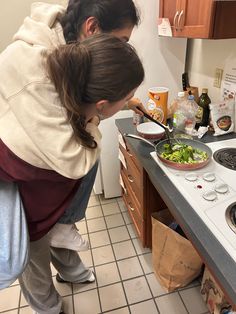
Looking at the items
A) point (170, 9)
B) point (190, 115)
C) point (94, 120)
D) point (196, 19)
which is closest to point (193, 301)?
point (190, 115)

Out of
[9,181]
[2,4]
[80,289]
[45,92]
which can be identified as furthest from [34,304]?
[2,4]

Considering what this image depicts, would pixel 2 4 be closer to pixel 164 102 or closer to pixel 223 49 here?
pixel 164 102

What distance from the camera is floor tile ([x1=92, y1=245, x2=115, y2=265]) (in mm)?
1509

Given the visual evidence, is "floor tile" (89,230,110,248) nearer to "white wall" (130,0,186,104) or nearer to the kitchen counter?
the kitchen counter

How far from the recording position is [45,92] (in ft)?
1.90

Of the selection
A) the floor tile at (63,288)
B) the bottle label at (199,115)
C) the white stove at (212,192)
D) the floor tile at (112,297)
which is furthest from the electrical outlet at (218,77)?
the floor tile at (63,288)

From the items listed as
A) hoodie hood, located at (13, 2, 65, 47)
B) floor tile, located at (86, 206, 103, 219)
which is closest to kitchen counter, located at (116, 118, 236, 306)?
hoodie hood, located at (13, 2, 65, 47)

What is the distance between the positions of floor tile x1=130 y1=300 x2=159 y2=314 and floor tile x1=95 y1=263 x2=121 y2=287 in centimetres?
18

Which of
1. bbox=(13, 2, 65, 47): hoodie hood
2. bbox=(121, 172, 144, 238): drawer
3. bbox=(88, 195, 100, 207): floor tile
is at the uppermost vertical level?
bbox=(13, 2, 65, 47): hoodie hood

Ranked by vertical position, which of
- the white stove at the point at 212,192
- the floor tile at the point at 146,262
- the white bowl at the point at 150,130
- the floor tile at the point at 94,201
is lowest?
the floor tile at the point at 146,262

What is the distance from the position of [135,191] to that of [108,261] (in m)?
0.48

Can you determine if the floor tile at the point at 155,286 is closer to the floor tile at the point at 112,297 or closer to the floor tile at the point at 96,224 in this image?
the floor tile at the point at 112,297

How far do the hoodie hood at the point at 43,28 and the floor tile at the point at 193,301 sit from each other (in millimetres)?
1311

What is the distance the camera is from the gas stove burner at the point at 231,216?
0.70 meters
